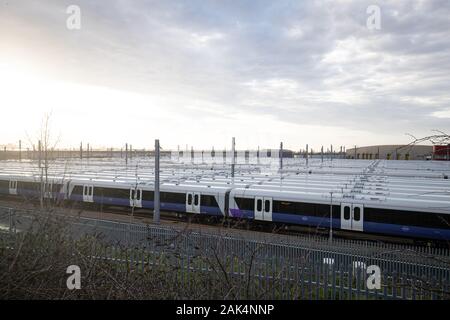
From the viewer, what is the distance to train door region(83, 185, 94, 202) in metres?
23.8

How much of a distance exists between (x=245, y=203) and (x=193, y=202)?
3.56 m

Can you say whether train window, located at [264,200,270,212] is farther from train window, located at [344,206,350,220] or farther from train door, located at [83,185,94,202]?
train door, located at [83,185,94,202]

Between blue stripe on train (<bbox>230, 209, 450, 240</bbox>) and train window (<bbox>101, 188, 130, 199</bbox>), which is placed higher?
train window (<bbox>101, 188, 130, 199</bbox>)

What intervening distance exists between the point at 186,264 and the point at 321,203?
400 inches

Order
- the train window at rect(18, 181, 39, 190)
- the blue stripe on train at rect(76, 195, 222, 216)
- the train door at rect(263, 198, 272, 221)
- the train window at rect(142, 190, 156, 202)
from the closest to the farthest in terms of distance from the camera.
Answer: the train door at rect(263, 198, 272, 221), the blue stripe on train at rect(76, 195, 222, 216), the train window at rect(142, 190, 156, 202), the train window at rect(18, 181, 39, 190)

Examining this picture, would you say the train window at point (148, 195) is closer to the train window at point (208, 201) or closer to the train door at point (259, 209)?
the train window at point (208, 201)

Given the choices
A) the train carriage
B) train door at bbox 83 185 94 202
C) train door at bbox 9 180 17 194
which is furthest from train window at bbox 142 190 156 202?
Result: train door at bbox 9 180 17 194

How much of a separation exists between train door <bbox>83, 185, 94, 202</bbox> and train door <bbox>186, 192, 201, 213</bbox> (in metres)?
8.30

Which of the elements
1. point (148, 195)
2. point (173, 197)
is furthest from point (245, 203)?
point (148, 195)

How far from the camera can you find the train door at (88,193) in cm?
2378

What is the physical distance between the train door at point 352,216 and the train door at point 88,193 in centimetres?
1775

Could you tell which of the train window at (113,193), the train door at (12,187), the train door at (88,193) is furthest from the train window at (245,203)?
the train door at (12,187)

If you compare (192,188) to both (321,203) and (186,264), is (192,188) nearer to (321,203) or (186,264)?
(321,203)
